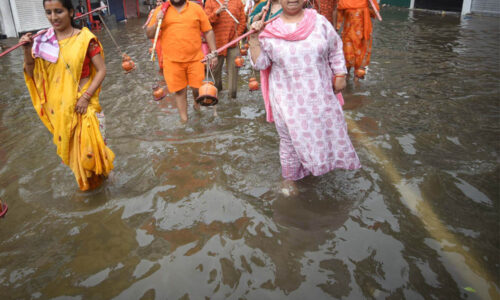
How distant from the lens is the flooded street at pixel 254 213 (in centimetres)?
255

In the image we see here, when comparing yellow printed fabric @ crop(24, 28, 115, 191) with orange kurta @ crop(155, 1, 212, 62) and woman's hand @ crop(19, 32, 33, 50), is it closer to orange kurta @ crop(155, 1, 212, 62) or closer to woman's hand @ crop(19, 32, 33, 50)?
woman's hand @ crop(19, 32, 33, 50)

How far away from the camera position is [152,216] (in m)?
3.33

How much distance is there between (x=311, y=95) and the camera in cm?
308

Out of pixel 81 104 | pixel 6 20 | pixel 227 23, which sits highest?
pixel 227 23

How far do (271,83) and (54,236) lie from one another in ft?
7.28

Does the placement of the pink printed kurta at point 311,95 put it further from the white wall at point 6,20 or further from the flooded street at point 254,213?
the white wall at point 6,20

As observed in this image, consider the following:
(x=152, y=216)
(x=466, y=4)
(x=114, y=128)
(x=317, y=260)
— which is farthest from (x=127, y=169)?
(x=466, y=4)

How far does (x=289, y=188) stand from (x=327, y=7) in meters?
4.69

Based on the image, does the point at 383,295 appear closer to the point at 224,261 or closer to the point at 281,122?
the point at 224,261

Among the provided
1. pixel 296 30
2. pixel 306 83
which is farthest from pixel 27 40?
pixel 306 83

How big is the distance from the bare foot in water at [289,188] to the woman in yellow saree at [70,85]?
1643 mm

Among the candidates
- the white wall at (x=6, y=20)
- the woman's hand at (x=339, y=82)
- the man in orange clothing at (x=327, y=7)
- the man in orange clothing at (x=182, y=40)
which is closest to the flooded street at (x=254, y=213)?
the man in orange clothing at (x=182, y=40)

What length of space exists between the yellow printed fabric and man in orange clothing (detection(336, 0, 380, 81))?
4.46 meters

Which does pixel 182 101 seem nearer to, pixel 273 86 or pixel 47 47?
pixel 47 47
